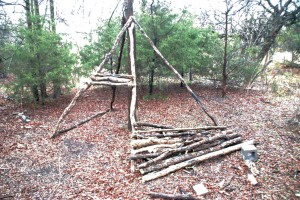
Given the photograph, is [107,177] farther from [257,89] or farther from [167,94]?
[257,89]

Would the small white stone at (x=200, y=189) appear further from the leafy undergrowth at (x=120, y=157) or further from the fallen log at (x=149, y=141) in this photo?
the fallen log at (x=149, y=141)

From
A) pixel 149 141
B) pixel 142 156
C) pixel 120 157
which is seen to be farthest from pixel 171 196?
pixel 120 157

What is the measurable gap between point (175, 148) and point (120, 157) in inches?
62.1

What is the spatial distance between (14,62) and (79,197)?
778cm

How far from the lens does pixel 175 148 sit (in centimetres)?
585

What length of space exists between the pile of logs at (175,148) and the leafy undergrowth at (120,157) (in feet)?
0.61

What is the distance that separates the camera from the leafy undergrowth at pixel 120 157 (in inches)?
192

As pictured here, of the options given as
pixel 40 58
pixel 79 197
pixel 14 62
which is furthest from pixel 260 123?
pixel 14 62

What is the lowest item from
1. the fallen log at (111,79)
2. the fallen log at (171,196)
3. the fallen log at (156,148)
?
the fallen log at (171,196)

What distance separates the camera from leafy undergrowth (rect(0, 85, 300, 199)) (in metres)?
4.88

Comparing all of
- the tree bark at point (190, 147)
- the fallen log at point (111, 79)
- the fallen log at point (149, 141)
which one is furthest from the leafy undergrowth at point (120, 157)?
the fallen log at point (111, 79)

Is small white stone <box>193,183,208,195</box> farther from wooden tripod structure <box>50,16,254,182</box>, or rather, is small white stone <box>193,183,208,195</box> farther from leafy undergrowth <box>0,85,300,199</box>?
wooden tripod structure <box>50,16,254,182</box>

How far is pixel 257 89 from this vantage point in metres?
13.5

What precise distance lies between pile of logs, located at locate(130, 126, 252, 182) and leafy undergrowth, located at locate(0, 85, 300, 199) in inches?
7.3
